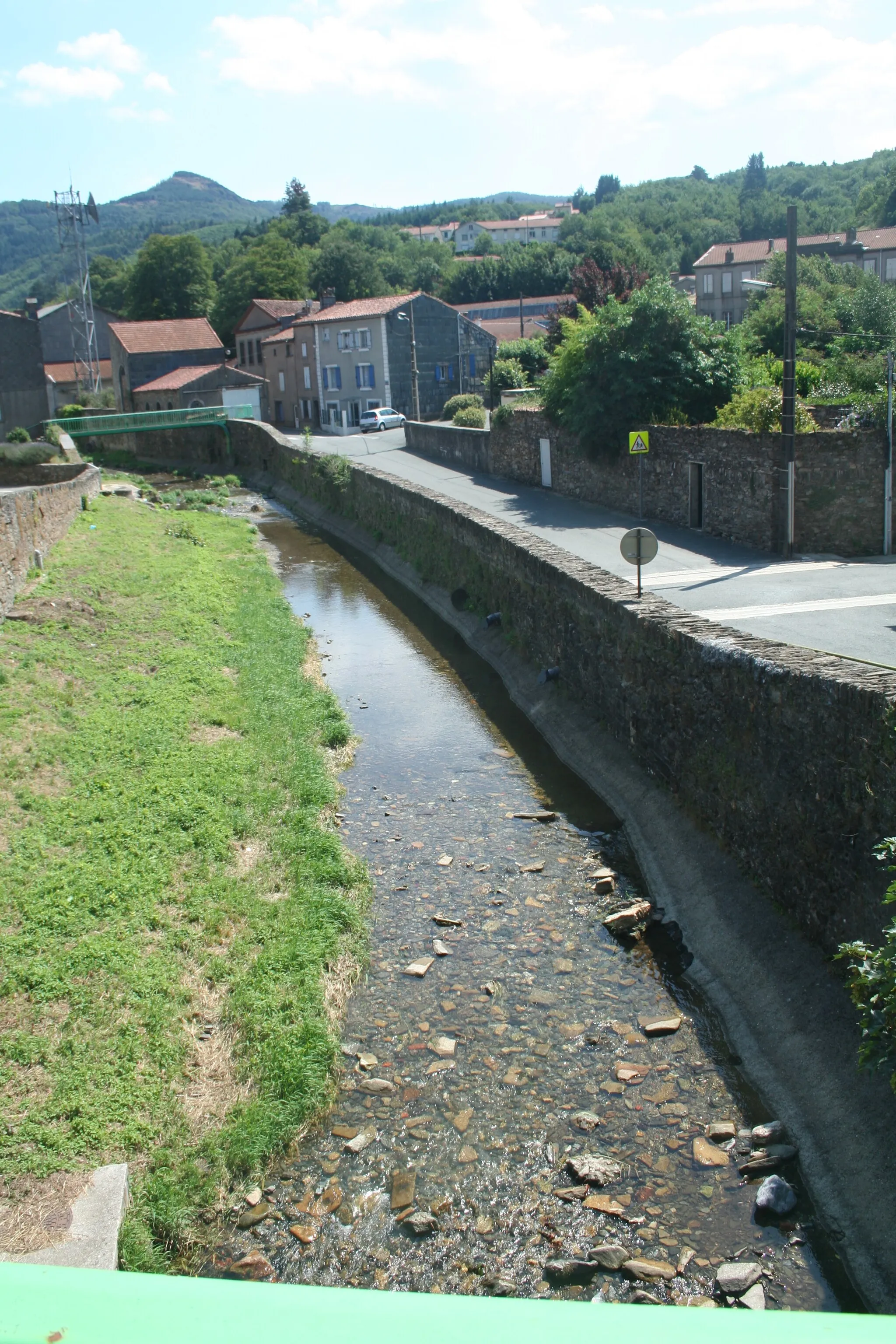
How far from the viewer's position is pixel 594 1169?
6.95m

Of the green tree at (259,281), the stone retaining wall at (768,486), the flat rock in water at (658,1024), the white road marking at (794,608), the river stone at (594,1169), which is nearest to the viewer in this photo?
the river stone at (594,1169)

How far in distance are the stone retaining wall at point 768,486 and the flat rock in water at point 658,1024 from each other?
13605 mm

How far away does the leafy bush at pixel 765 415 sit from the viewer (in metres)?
20.6

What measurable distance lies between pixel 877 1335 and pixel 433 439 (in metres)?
42.3

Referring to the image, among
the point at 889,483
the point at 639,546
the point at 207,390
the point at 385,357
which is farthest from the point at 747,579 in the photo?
the point at 207,390

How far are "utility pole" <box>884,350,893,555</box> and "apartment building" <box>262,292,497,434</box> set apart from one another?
40.2 metres

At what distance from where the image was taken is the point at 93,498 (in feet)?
113

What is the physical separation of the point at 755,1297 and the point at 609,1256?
85 centimetres

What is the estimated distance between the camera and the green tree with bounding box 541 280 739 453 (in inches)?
1041

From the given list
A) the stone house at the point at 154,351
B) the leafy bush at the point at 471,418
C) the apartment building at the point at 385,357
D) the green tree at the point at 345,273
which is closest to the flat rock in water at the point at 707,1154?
the leafy bush at the point at 471,418

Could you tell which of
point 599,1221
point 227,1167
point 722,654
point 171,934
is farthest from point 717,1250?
point 722,654

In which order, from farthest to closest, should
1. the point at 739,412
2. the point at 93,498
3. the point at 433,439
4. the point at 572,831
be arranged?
the point at 433,439, the point at 93,498, the point at 739,412, the point at 572,831

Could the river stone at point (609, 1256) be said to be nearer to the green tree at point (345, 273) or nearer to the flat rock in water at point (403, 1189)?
the flat rock in water at point (403, 1189)

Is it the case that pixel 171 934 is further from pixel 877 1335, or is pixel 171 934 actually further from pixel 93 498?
pixel 93 498
